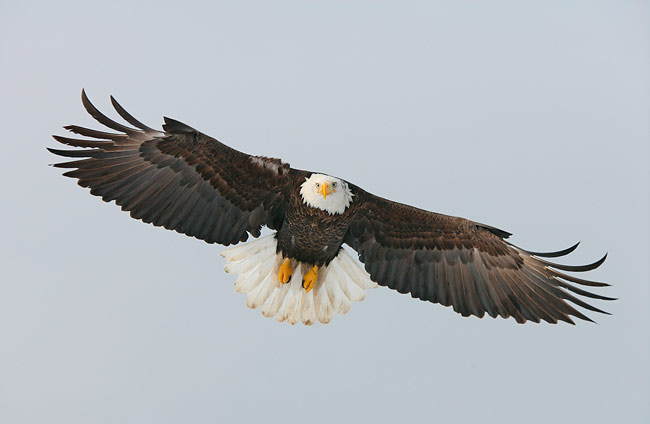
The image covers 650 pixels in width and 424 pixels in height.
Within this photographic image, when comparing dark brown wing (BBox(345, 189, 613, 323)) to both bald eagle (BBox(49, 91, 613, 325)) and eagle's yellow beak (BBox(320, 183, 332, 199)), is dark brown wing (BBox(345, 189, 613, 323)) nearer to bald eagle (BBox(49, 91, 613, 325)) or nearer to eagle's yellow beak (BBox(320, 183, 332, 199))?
bald eagle (BBox(49, 91, 613, 325))

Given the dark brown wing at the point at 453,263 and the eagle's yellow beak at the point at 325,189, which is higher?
the dark brown wing at the point at 453,263

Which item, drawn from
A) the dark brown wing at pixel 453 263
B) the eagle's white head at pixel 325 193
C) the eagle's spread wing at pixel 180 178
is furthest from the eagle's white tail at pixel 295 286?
the eagle's white head at pixel 325 193

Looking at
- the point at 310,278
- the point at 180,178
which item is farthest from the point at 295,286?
the point at 180,178

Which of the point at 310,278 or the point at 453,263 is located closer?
the point at 453,263

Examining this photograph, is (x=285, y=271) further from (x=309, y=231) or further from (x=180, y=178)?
(x=180, y=178)

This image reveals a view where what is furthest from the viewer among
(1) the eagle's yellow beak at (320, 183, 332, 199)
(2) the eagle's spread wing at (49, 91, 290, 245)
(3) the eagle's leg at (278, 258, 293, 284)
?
(3) the eagle's leg at (278, 258, 293, 284)

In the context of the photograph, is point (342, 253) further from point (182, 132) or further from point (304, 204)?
point (182, 132)

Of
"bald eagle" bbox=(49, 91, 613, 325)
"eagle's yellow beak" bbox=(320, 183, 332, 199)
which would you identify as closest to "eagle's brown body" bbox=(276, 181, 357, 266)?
"bald eagle" bbox=(49, 91, 613, 325)

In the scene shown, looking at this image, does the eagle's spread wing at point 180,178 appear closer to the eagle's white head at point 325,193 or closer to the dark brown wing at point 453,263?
the eagle's white head at point 325,193
